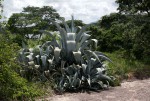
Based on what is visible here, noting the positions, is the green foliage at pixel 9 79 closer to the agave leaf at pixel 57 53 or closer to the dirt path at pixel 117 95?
the dirt path at pixel 117 95

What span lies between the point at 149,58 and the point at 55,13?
66.6 feet

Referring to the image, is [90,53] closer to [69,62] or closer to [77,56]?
[77,56]

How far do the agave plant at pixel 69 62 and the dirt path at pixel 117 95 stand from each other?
371 mm

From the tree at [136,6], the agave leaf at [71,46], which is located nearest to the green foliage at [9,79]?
the agave leaf at [71,46]

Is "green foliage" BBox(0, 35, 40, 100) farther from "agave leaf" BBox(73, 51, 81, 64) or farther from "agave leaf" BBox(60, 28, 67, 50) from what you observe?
"agave leaf" BBox(60, 28, 67, 50)

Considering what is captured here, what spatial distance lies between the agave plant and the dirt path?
0.37 meters

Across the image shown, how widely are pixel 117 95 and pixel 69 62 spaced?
1.73 m

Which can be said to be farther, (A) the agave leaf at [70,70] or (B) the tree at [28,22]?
(B) the tree at [28,22]

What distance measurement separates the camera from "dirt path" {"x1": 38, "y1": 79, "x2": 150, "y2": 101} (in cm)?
756

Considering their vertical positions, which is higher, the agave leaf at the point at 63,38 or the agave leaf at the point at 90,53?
the agave leaf at the point at 63,38

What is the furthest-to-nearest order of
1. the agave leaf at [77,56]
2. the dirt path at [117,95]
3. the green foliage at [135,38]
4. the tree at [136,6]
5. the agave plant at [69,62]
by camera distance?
the tree at [136,6], the green foliage at [135,38], the agave leaf at [77,56], the agave plant at [69,62], the dirt path at [117,95]

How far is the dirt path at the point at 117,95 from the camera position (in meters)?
7.56

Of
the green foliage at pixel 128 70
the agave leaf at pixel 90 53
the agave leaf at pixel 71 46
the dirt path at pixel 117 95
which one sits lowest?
the dirt path at pixel 117 95

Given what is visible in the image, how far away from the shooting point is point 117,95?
26.0 feet
